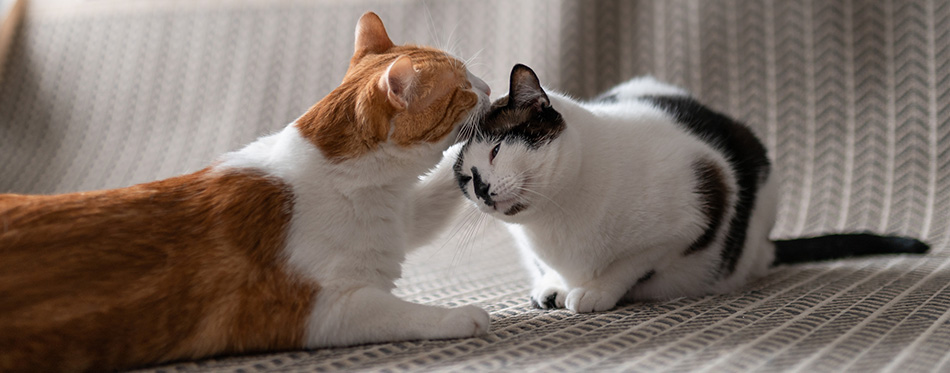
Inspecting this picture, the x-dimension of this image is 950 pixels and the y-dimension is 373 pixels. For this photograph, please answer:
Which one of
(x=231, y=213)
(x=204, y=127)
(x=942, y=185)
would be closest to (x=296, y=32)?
(x=204, y=127)

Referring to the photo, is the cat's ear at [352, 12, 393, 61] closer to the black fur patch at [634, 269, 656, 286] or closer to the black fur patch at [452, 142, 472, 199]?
the black fur patch at [452, 142, 472, 199]

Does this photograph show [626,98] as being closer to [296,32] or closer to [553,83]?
[553,83]

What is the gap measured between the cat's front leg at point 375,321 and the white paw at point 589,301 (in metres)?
0.23

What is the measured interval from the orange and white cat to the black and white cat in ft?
0.27

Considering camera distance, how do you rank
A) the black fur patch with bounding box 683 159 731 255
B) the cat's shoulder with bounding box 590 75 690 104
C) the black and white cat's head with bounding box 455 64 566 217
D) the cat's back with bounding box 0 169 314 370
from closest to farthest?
the cat's back with bounding box 0 169 314 370 < the black and white cat's head with bounding box 455 64 566 217 < the black fur patch with bounding box 683 159 731 255 < the cat's shoulder with bounding box 590 75 690 104

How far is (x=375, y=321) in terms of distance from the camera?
1.05 metres

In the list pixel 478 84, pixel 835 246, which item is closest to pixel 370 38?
pixel 478 84

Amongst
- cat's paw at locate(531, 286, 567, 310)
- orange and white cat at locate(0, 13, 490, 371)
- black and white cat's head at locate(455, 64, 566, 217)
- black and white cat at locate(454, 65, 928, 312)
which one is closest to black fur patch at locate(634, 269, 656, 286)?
black and white cat at locate(454, 65, 928, 312)

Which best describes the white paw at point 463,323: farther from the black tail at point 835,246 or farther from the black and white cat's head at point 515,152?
the black tail at point 835,246

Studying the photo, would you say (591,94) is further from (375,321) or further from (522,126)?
(375,321)

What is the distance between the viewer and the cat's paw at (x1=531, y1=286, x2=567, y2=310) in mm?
1312

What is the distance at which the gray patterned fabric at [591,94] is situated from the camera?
1.01 metres

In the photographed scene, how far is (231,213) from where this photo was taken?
1.07 metres

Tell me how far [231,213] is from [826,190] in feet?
5.52
